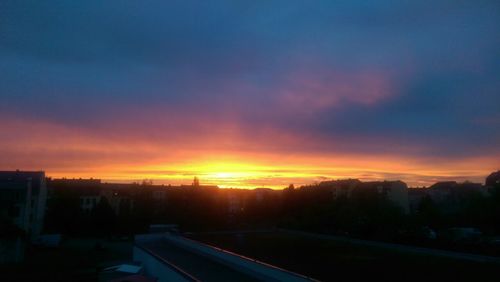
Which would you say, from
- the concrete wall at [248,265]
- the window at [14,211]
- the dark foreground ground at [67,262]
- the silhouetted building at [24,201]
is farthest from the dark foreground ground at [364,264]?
the window at [14,211]

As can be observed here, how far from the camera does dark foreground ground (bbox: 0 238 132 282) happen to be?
72.6 ft

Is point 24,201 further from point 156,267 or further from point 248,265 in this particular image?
point 248,265

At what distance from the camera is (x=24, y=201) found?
3509 centimetres

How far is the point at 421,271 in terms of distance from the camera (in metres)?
15.5

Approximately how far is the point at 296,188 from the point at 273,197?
330 centimetres

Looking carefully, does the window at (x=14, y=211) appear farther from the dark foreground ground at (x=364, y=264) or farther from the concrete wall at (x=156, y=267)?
the dark foreground ground at (x=364, y=264)

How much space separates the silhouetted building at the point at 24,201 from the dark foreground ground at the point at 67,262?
10.1 ft

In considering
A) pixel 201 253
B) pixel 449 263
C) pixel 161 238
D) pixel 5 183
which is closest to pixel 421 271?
pixel 449 263

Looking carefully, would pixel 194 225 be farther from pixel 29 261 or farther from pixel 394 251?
pixel 394 251

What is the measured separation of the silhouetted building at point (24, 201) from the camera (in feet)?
113

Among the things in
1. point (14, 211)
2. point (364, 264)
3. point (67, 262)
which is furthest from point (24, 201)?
point (364, 264)

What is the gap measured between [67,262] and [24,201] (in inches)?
429

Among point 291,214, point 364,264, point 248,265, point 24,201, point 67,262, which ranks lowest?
point 67,262

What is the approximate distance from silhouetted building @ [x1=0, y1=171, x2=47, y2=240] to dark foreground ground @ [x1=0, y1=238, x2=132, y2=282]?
3084 millimetres
